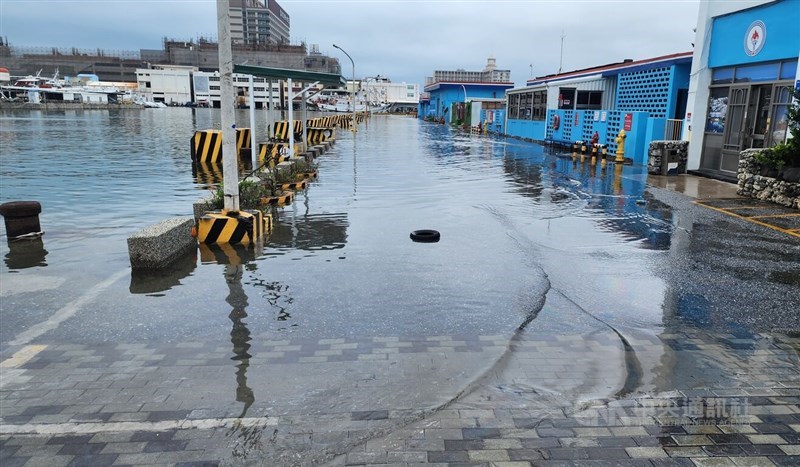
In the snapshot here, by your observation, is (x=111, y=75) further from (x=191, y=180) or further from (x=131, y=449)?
(x=131, y=449)

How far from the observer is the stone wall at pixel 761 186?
483 inches

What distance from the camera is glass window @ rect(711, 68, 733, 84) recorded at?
17.1 meters

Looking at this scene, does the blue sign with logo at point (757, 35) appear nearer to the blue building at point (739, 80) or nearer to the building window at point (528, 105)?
the blue building at point (739, 80)

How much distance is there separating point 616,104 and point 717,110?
1027cm

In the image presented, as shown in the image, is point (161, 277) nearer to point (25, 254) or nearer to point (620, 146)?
point (25, 254)

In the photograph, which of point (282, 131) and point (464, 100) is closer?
point (282, 131)

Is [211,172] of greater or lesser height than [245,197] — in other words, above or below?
below

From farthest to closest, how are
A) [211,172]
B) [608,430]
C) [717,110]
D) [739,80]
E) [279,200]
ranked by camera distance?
[211,172] → [717,110] → [739,80] → [279,200] → [608,430]

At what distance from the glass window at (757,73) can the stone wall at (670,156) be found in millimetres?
2530

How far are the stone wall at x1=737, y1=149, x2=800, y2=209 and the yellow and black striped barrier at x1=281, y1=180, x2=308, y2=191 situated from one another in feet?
37.6

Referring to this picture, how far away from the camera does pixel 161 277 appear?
7312 mm

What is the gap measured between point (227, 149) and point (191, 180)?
8.93m

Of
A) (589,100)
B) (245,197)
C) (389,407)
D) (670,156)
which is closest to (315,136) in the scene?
(589,100)

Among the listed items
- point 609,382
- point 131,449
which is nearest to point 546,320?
point 609,382
